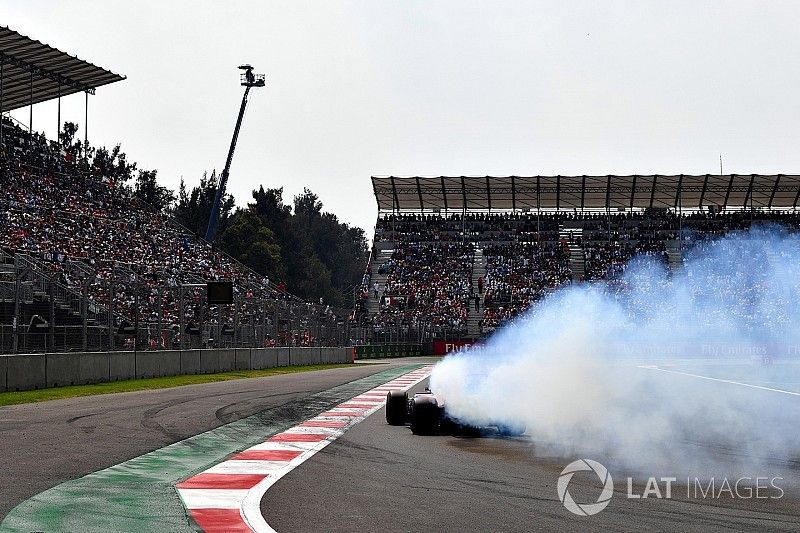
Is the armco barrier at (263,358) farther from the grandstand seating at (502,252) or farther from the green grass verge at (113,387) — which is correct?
the grandstand seating at (502,252)

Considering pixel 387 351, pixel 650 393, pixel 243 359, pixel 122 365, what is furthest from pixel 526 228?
pixel 650 393

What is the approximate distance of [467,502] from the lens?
7344 mm

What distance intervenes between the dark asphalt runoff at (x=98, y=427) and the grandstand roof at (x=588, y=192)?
52989 millimetres

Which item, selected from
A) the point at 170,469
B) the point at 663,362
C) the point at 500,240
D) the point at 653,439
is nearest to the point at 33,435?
the point at 170,469

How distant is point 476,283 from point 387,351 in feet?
37.1

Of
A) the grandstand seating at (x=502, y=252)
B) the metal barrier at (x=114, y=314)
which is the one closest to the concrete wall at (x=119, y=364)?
the metal barrier at (x=114, y=314)

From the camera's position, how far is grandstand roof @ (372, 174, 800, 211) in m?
70.9

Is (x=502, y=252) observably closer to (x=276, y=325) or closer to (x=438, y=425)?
(x=276, y=325)

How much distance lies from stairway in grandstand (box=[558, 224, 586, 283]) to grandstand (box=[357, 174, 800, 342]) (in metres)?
0.07

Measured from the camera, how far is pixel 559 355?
49.8ft

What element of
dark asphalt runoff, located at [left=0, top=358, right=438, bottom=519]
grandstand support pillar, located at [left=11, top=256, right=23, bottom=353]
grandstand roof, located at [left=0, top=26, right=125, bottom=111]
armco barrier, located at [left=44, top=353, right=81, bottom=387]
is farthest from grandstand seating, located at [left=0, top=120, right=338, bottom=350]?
dark asphalt runoff, located at [left=0, top=358, right=438, bottom=519]

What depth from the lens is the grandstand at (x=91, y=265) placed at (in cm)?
2158

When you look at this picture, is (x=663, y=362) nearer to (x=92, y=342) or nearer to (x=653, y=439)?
(x=92, y=342)

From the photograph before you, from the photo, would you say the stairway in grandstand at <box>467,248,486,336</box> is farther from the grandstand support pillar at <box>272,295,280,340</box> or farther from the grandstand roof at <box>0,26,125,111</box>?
the grandstand roof at <box>0,26,125,111</box>
